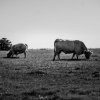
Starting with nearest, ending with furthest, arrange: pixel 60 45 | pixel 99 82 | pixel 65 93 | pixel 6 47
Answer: pixel 65 93 < pixel 99 82 < pixel 60 45 < pixel 6 47

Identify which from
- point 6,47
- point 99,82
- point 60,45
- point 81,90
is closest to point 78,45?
point 60,45

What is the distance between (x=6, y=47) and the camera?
225ft

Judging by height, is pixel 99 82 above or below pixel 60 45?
below

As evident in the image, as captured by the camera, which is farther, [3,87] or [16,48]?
[16,48]

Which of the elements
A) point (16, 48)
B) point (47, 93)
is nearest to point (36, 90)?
point (47, 93)

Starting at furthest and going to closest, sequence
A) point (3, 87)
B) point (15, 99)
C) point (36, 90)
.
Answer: point (3, 87) < point (36, 90) < point (15, 99)

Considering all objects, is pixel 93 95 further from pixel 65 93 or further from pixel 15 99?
pixel 15 99

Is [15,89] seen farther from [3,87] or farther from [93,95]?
[93,95]

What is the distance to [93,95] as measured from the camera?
9648 mm

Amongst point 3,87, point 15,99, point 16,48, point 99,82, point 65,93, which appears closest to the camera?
point 15,99

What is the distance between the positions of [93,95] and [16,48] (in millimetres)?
31681

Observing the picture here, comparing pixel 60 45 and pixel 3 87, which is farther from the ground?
pixel 60 45

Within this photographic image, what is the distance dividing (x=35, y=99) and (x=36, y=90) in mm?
1604

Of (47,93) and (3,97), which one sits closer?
(3,97)
